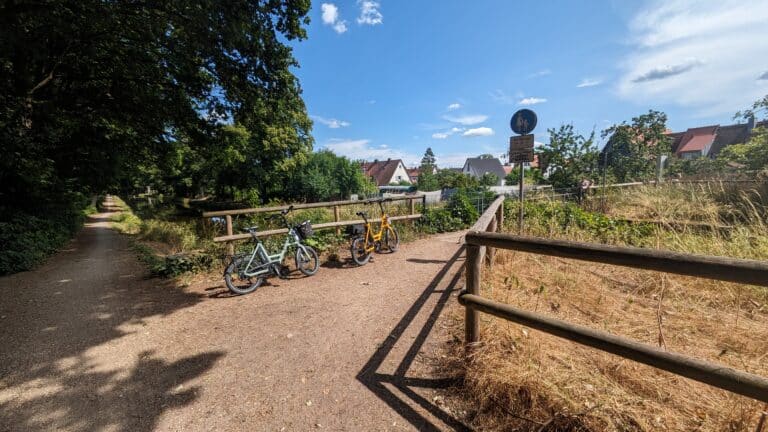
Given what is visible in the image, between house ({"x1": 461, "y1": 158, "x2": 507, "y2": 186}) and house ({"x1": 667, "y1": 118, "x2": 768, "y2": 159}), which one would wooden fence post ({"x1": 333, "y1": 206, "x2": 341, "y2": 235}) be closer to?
house ({"x1": 667, "y1": 118, "x2": 768, "y2": 159})

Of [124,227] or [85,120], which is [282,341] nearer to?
[85,120]

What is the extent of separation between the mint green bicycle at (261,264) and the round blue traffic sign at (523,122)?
4717mm

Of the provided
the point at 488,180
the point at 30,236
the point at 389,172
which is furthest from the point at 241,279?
the point at 389,172

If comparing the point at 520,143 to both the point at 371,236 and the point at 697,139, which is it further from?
the point at 697,139

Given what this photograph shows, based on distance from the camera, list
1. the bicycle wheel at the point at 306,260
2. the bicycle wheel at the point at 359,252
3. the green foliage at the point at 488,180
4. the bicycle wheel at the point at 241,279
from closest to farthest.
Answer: the bicycle wheel at the point at 241,279
the bicycle wheel at the point at 306,260
the bicycle wheel at the point at 359,252
the green foliage at the point at 488,180

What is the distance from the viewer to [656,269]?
1.44 meters

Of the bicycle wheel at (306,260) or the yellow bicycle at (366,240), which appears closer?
the bicycle wheel at (306,260)

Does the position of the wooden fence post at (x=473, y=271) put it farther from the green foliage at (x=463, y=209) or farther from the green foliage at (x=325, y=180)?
the green foliage at (x=325, y=180)

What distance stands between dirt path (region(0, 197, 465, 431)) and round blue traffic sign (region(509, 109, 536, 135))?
348cm

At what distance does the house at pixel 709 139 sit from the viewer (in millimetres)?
34594

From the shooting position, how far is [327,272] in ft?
17.5

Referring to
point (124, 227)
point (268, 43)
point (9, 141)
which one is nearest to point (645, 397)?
point (268, 43)

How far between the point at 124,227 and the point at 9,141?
37.1 feet

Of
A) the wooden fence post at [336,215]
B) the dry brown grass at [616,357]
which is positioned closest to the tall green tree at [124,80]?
the wooden fence post at [336,215]
